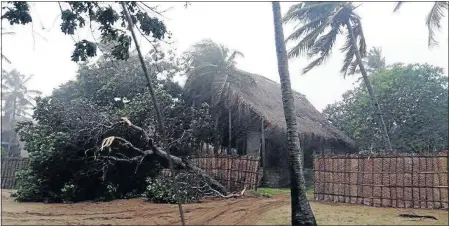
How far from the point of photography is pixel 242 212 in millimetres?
9352

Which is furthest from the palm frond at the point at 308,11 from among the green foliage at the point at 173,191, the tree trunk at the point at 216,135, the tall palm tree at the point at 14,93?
the tall palm tree at the point at 14,93

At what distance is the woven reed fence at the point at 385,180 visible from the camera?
9.00 meters

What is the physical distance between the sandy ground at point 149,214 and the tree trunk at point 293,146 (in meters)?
1.48

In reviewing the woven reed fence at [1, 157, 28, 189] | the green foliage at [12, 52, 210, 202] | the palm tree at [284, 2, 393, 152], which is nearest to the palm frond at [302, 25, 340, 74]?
the palm tree at [284, 2, 393, 152]

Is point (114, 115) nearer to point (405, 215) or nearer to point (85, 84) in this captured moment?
point (85, 84)

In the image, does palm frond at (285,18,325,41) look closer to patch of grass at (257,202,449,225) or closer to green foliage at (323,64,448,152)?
green foliage at (323,64,448,152)

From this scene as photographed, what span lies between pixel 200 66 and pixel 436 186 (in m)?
11.0

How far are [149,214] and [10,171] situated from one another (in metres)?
14.2

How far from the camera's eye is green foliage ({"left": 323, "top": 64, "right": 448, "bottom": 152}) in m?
18.3

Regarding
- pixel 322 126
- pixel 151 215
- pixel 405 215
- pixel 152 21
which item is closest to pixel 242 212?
pixel 151 215

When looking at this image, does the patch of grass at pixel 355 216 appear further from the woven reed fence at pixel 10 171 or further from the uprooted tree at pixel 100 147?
the woven reed fence at pixel 10 171

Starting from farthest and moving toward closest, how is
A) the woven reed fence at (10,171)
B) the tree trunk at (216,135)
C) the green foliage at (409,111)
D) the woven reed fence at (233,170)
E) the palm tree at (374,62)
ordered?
the palm tree at (374,62) < the woven reed fence at (10,171) < the green foliage at (409,111) < the tree trunk at (216,135) < the woven reed fence at (233,170)

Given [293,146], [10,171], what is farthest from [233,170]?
[10,171]

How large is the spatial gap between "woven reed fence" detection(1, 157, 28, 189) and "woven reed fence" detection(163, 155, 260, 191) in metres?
10.2
